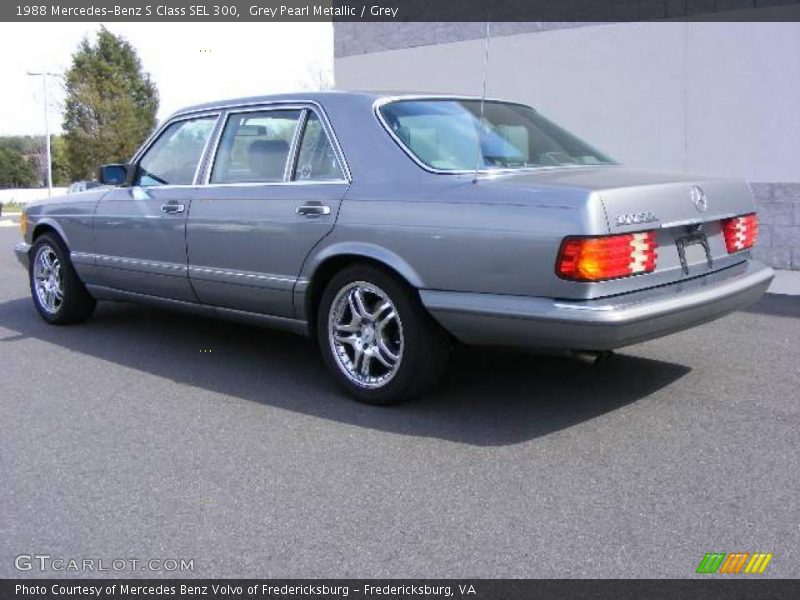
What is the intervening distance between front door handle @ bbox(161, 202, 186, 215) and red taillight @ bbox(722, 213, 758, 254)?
3.23 m

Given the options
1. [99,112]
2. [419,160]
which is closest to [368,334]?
[419,160]

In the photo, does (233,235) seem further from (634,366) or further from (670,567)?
(670,567)

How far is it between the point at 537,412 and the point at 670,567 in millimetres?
1601

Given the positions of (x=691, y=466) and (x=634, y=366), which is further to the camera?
(x=634, y=366)

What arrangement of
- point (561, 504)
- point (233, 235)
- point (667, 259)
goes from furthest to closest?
point (233, 235) → point (667, 259) → point (561, 504)

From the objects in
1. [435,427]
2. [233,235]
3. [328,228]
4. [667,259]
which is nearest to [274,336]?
[233,235]

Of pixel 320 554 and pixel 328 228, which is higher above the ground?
pixel 328 228

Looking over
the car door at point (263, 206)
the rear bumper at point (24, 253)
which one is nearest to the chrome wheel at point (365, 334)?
the car door at point (263, 206)

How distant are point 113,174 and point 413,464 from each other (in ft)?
11.6

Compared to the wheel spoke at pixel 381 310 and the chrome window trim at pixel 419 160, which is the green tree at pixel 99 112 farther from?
the wheel spoke at pixel 381 310

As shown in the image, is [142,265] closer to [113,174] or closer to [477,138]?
[113,174]

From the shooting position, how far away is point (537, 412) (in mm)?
4363

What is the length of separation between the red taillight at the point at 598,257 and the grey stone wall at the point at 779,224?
19.0 ft

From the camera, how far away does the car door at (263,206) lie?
4676 millimetres
